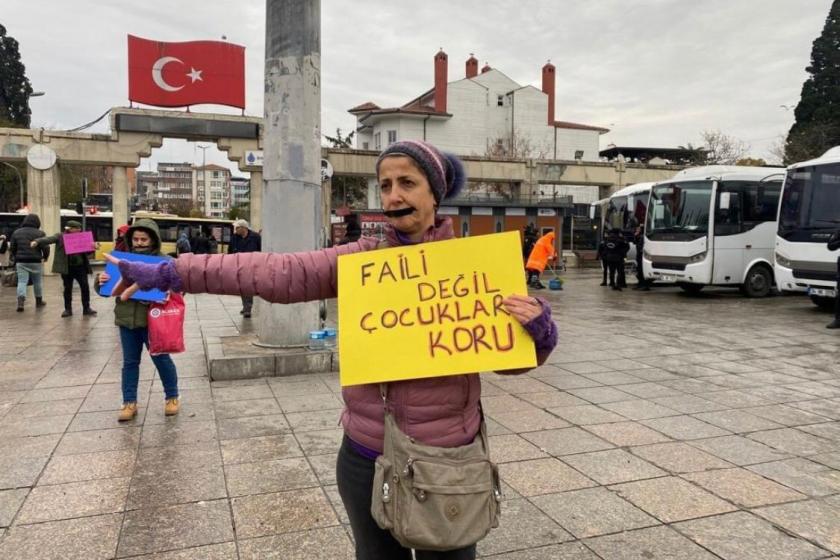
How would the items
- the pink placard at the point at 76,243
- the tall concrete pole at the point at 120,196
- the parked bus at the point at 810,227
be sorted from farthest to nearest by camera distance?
the tall concrete pole at the point at 120,196 < the parked bus at the point at 810,227 < the pink placard at the point at 76,243

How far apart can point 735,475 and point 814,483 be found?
466 millimetres

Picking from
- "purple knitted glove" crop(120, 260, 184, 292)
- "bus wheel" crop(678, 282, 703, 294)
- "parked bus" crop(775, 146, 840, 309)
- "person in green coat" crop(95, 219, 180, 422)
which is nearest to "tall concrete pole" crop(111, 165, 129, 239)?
"bus wheel" crop(678, 282, 703, 294)

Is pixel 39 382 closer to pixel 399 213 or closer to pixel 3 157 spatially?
pixel 399 213

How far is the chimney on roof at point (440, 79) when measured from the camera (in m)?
51.9

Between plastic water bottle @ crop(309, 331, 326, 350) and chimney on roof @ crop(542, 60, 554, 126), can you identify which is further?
chimney on roof @ crop(542, 60, 554, 126)

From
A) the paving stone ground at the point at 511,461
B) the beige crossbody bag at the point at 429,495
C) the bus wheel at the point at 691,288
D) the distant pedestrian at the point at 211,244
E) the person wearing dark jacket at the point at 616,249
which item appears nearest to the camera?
the beige crossbody bag at the point at 429,495

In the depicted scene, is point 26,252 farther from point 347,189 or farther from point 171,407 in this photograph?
point 347,189

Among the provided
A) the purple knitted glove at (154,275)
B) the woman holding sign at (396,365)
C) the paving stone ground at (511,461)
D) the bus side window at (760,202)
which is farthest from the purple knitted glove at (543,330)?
the bus side window at (760,202)

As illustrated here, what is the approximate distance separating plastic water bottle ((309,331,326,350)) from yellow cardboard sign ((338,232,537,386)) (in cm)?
542

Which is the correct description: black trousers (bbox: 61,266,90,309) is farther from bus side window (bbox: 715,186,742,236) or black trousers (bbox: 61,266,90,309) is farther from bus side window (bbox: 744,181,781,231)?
bus side window (bbox: 744,181,781,231)

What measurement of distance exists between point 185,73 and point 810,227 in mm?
21518

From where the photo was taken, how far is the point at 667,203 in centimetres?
1652

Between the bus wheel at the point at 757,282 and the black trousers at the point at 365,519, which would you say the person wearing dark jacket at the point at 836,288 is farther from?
the black trousers at the point at 365,519

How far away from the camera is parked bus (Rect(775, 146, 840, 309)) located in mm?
11883
